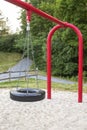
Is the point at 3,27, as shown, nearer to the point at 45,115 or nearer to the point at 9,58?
the point at 9,58

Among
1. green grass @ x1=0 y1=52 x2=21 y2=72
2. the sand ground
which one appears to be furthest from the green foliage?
the sand ground

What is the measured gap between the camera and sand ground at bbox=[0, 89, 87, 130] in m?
7.15

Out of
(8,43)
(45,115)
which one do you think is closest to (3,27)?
(8,43)

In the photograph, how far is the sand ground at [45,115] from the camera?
282 inches

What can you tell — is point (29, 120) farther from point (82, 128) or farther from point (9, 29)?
point (9, 29)

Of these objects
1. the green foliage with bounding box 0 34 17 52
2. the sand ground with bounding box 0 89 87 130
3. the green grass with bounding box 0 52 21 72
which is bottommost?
the sand ground with bounding box 0 89 87 130

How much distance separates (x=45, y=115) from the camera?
8.22 meters

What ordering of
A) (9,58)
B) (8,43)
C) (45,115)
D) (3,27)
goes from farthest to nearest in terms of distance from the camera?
(3,27)
(8,43)
(9,58)
(45,115)

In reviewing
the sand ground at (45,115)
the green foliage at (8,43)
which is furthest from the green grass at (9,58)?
the sand ground at (45,115)

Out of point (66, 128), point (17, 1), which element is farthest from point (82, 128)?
point (17, 1)

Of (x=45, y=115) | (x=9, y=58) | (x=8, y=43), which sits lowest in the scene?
(x=45, y=115)

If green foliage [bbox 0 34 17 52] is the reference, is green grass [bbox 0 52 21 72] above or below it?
below

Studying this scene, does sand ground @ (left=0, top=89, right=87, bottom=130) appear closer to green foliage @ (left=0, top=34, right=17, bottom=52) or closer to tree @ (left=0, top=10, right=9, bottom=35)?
green foliage @ (left=0, top=34, right=17, bottom=52)

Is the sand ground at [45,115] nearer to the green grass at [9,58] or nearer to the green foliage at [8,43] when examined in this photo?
the green grass at [9,58]
